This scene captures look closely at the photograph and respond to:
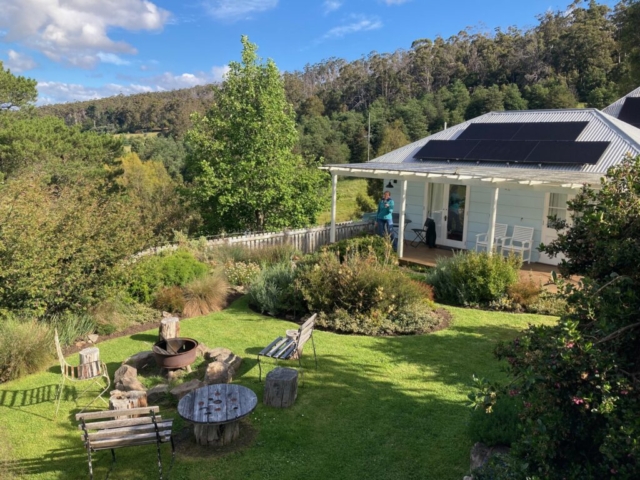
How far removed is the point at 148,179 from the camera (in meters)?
39.4

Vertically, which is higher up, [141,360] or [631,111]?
[631,111]

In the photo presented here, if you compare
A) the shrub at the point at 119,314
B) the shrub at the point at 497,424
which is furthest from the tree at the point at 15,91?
the shrub at the point at 497,424

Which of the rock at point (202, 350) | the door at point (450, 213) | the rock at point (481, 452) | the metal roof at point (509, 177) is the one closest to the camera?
the rock at point (481, 452)

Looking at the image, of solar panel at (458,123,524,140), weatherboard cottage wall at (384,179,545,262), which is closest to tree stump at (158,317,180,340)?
weatherboard cottage wall at (384,179,545,262)

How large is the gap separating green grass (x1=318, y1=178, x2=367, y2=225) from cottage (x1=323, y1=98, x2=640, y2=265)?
10434 mm

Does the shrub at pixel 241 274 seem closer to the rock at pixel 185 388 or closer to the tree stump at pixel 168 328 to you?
the tree stump at pixel 168 328

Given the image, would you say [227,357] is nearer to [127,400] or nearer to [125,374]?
[125,374]

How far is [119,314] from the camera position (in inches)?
358

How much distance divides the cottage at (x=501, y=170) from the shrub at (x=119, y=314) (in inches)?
286

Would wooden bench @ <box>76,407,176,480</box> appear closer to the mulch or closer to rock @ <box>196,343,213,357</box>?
rock @ <box>196,343,213,357</box>

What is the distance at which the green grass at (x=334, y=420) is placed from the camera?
470cm

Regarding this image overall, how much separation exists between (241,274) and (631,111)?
1950 centimetres

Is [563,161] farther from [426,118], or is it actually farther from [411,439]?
[426,118]

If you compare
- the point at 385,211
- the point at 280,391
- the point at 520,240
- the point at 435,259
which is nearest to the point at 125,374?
the point at 280,391
